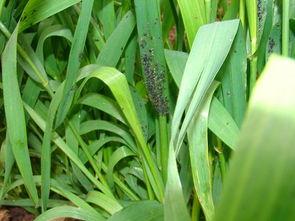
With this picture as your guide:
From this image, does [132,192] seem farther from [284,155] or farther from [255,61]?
[284,155]

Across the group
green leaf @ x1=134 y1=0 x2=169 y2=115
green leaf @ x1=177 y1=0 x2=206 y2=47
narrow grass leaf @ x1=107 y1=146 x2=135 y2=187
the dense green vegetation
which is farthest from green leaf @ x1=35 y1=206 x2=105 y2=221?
green leaf @ x1=177 y1=0 x2=206 y2=47

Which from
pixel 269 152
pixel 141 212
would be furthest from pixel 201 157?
pixel 269 152

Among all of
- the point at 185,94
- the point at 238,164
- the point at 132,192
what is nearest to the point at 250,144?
the point at 238,164

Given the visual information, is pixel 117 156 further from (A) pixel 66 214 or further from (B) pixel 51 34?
(B) pixel 51 34

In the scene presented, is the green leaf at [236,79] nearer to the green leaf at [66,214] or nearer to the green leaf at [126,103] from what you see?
the green leaf at [126,103]

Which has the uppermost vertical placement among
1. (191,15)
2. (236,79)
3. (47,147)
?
(191,15)

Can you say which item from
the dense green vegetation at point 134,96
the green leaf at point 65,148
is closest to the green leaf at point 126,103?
the dense green vegetation at point 134,96

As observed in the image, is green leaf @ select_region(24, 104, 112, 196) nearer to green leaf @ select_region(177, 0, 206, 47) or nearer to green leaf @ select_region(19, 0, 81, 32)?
green leaf @ select_region(19, 0, 81, 32)
